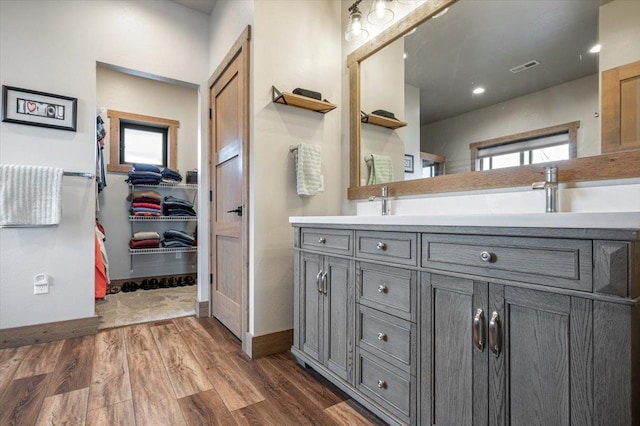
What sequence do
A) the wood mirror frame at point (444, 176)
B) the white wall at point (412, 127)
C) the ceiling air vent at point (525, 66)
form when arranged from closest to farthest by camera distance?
the wood mirror frame at point (444, 176) → the ceiling air vent at point (525, 66) → the white wall at point (412, 127)

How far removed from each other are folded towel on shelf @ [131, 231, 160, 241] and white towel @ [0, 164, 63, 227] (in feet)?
5.11

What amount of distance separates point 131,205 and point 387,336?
3752mm

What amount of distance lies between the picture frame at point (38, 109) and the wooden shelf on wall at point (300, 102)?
1.59m

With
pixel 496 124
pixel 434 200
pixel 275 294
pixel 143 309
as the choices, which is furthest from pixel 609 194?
pixel 143 309

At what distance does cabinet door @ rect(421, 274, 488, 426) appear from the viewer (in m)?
1.00

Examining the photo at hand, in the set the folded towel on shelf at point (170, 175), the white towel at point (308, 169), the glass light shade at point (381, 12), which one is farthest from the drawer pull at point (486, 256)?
the folded towel on shelf at point (170, 175)

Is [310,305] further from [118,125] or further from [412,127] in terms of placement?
[118,125]

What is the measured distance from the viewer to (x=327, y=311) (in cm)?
167

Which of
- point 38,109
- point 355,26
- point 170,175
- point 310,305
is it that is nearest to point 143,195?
point 170,175

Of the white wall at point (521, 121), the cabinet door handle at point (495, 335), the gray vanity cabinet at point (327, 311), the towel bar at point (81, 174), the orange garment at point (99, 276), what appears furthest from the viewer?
the orange garment at point (99, 276)

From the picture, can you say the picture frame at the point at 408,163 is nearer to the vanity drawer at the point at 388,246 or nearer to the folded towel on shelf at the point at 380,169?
the folded towel on shelf at the point at 380,169

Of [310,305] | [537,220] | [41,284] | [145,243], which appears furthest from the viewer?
[145,243]

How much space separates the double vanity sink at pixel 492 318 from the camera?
76 centimetres

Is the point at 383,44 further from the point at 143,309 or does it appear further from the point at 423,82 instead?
the point at 143,309
